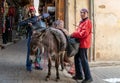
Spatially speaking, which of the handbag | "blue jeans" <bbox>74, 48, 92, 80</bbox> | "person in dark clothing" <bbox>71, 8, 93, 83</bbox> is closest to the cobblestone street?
"blue jeans" <bbox>74, 48, 92, 80</bbox>

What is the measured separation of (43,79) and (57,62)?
0.61m

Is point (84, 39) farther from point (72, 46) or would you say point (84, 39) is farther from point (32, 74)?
point (32, 74)

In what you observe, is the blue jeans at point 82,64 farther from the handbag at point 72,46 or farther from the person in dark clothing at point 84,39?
the handbag at point 72,46

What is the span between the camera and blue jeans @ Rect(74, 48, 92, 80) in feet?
32.5

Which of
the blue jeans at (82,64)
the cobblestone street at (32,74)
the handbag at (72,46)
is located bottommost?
the cobblestone street at (32,74)

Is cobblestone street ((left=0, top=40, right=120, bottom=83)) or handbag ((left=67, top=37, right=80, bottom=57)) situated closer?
handbag ((left=67, top=37, right=80, bottom=57))

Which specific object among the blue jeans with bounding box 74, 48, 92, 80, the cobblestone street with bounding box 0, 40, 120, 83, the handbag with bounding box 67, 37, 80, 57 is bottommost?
the cobblestone street with bounding box 0, 40, 120, 83

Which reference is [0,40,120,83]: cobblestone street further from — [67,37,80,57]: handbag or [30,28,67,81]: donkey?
[67,37,80,57]: handbag

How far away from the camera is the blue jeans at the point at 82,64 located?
9.90m

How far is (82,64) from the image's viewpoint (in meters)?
9.99

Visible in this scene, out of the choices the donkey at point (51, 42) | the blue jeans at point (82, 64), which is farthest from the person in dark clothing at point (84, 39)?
the donkey at point (51, 42)

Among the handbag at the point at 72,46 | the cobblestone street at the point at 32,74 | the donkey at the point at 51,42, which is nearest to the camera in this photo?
the donkey at the point at 51,42

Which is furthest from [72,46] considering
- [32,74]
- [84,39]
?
[32,74]

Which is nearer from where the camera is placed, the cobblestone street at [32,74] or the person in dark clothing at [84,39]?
the person in dark clothing at [84,39]
